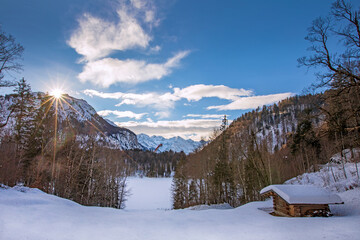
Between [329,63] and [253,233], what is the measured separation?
29.6 feet

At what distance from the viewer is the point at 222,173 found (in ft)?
98.0

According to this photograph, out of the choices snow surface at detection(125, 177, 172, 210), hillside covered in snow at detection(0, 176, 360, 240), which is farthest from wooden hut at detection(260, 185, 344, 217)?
snow surface at detection(125, 177, 172, 210)

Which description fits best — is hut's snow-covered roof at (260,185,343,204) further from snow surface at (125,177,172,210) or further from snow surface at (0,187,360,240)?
snow surface at (125,177,172,210)

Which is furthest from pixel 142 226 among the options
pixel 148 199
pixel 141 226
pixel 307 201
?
pixel 148 199

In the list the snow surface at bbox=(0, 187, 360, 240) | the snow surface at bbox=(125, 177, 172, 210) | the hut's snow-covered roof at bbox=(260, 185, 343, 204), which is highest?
the hut's snow-covered roof at bbox=(260, 185, 343, 204)

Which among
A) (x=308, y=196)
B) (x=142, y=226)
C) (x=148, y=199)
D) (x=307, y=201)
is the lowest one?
(x=148, y=199)

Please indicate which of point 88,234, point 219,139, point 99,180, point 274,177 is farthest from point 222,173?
point 88,234

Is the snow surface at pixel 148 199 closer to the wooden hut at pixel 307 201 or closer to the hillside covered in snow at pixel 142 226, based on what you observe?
the hillside covered in snow at pixel 142 226

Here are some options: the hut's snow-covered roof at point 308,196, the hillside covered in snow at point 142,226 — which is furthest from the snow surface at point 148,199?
the hut's snow-covered roof at point 308,196

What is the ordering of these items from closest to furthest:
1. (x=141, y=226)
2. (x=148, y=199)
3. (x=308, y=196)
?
(x=141, y=226) < (x=308, y=196) < (x=148, y=199)

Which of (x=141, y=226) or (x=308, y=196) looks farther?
(x=308, y=196)

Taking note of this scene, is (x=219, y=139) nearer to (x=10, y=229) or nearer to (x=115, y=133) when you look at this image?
(x=10, y=229)

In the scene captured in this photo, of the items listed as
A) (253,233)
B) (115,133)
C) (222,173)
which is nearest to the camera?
(253,233)

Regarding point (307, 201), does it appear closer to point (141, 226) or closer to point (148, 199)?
point (141, 226)
